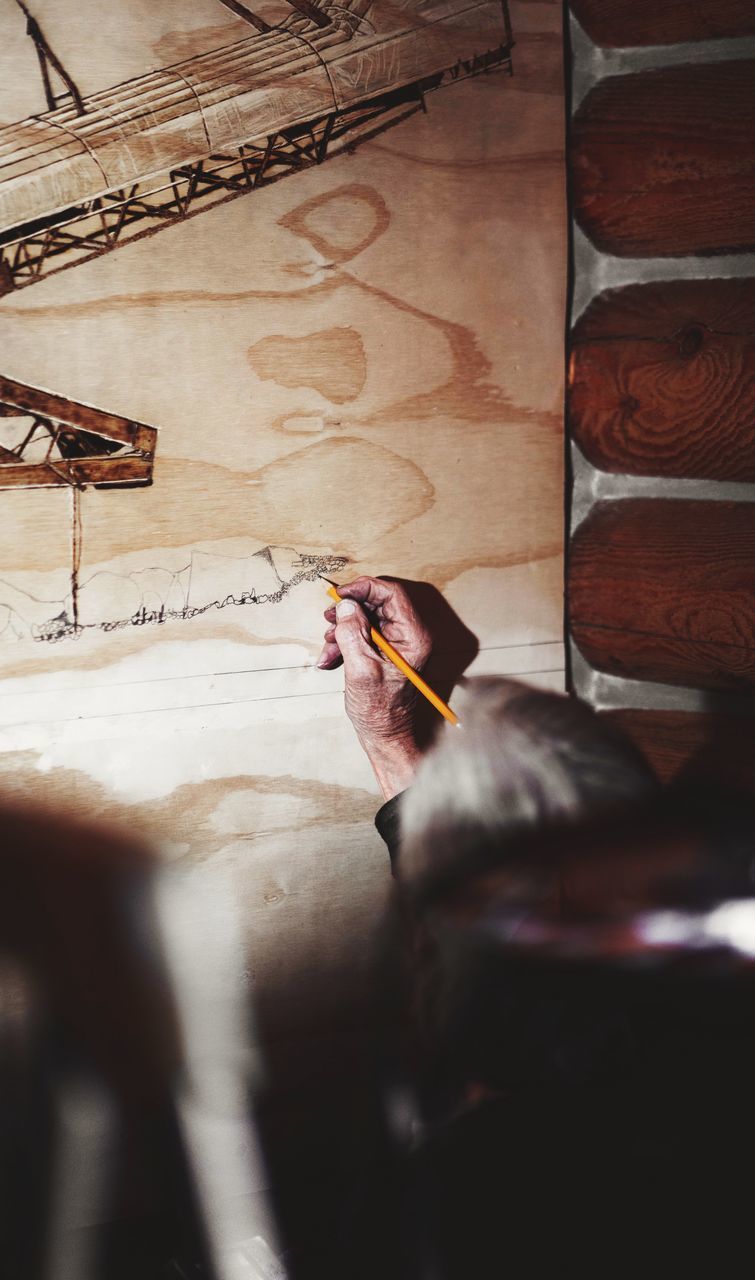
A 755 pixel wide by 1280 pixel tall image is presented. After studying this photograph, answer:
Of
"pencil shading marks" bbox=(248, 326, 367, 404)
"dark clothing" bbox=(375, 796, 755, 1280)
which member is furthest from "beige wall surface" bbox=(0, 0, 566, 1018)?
"dark clothing" bbox=(375, 796, 755, 1280)

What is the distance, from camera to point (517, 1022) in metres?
0.71

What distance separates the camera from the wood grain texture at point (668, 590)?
1.23m

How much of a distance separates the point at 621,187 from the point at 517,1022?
4.09 ft

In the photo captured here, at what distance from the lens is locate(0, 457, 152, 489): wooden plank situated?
1092mm

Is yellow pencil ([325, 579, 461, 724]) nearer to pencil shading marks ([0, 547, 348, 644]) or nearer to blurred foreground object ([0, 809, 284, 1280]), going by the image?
pencil shading marks ([0, 547, 348, 644])

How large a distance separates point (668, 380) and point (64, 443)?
97 centimetres

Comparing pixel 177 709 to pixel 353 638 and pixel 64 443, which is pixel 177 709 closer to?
pixel 353 638

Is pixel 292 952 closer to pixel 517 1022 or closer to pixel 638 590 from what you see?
pixel 517 1022

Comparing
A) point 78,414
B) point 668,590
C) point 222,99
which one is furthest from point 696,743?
point 222,99

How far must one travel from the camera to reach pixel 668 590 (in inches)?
49.9

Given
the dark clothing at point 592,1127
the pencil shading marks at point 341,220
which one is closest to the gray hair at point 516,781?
the dark clothing at point 592,1127

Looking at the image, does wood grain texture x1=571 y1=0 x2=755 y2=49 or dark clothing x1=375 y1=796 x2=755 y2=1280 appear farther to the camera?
wood grain texture x1=571 y1=0 x2=755 y2=49

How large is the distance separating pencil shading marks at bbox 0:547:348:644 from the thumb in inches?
4.4

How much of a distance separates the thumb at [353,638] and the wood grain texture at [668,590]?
1.40 feet
